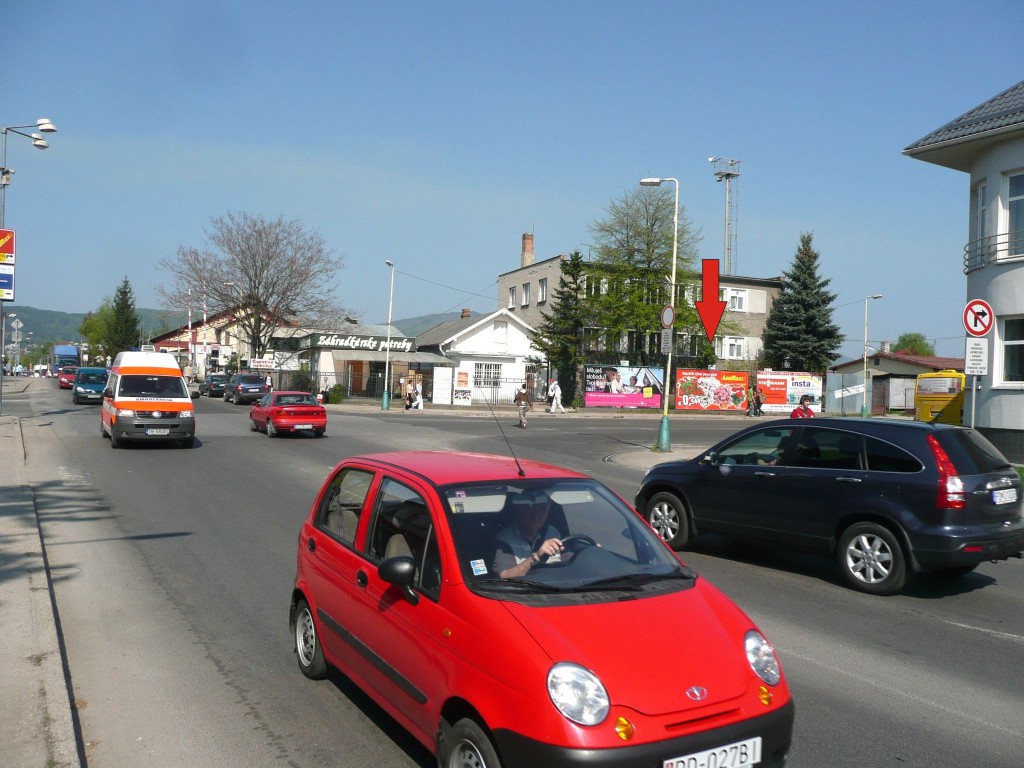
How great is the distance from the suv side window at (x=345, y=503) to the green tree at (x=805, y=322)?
58614 mm

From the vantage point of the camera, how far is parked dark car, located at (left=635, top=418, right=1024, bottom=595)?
Answer: 764 cm

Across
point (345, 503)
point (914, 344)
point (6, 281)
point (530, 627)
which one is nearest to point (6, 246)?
point (6, 281)

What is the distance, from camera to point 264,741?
450 cm

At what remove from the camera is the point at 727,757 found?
3299mm

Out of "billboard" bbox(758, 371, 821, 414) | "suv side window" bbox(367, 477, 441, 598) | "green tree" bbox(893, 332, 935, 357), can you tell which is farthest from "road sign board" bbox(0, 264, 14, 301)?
"green tree" bbox(893, 332, 935, 357)

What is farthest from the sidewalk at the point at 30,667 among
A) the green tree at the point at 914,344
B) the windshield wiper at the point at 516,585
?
the green tree at the point at 914,344

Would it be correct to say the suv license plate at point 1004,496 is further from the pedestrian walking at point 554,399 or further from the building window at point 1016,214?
the pedestrian walking at point 554,399

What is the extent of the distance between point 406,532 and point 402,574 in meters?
0.43

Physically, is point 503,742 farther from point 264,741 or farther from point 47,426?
point 47,426

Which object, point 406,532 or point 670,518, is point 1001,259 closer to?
point 670,518

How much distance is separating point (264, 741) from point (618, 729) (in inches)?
88.7

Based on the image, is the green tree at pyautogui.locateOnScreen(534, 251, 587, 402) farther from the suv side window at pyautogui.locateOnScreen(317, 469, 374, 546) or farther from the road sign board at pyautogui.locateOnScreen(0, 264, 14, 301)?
the suv side window at pyautogui.locateOnScreen(317, 469, 374, 546)

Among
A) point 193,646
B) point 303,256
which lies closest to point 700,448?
point 193,646

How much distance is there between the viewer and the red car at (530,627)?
3221mm
